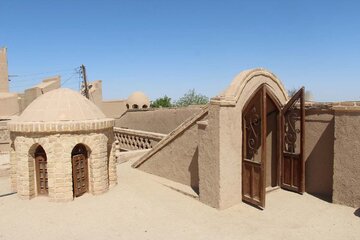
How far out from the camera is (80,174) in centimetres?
912

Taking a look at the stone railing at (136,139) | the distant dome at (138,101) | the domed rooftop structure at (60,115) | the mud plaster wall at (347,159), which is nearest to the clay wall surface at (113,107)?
the distant dome at (138,101)

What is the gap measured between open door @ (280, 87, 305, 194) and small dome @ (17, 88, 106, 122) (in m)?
6.22

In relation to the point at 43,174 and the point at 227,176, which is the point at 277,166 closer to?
the point at 227,176

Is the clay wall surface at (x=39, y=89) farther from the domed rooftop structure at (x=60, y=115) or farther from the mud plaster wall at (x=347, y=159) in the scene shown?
the mud plaster wall at (x=347, y=159)

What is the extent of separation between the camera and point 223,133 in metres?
7.61

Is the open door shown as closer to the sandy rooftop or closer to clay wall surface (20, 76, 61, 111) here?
the sandy rooftop

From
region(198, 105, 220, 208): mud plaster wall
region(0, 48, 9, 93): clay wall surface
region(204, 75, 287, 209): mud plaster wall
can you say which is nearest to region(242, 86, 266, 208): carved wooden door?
region(204, 75, 287, 209): mud plaster wall

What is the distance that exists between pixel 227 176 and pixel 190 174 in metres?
2.24

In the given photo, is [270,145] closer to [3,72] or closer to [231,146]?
[231,146]

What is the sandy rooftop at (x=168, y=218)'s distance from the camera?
21.2 ft

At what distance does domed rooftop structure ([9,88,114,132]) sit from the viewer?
8.45m

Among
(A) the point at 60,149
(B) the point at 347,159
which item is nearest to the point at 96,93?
(A) the point at 60,149

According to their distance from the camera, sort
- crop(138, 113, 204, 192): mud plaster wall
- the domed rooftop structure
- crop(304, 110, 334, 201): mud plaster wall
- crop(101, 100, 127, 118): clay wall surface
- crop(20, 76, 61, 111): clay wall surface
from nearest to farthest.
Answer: crop(304, 110, 334, 201): mud plaster wall → the domed rooftop structure → crop(138, 113, 204, 192): mud plaster wall → crop(20, 76, 61, 111): clay wall surface → crop(101, 100, 127, 118): clay wall surface

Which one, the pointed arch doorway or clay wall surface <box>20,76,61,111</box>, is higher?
clay wall surface <box>20,76,61,111</box>
